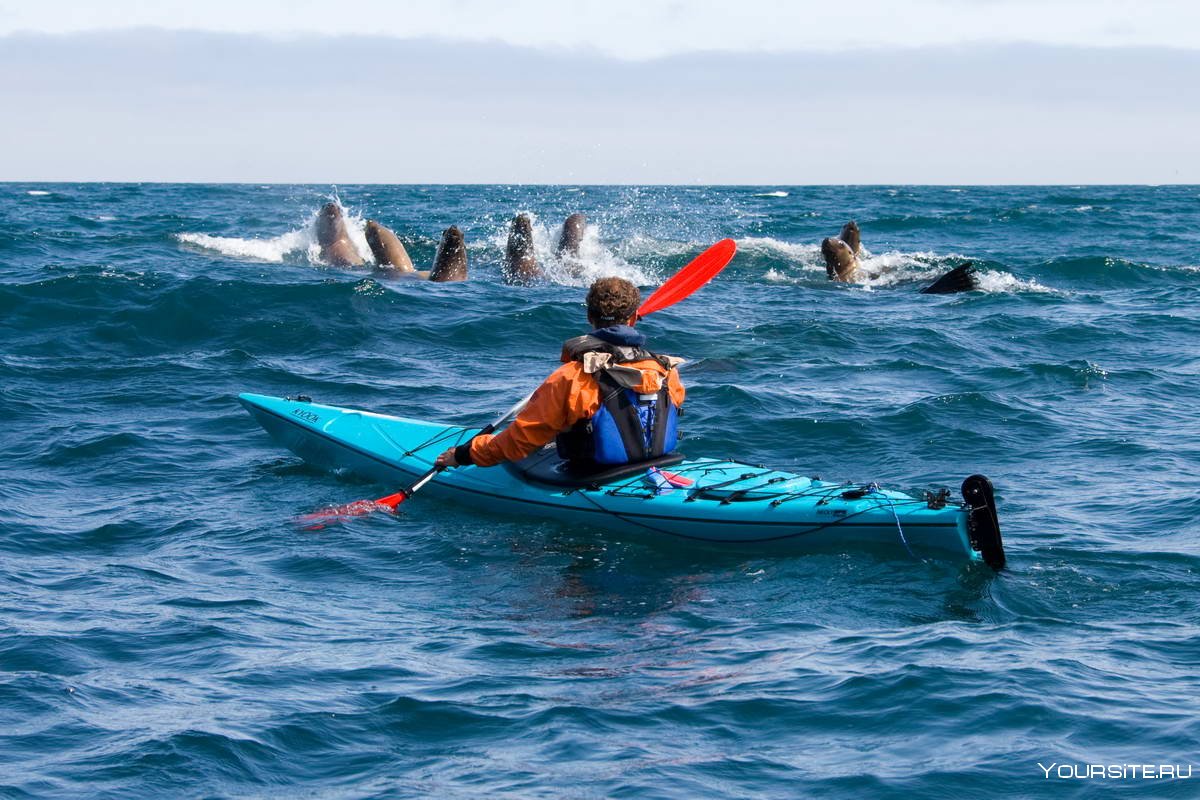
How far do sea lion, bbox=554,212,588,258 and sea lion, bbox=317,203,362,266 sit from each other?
10.3 ft

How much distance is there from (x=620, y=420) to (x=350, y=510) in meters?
1.70

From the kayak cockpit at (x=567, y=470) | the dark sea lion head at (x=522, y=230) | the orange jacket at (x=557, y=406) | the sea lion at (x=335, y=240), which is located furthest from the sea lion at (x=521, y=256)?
the orange jacket at (x=557, y=406)

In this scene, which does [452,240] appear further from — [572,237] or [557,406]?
[557,406]

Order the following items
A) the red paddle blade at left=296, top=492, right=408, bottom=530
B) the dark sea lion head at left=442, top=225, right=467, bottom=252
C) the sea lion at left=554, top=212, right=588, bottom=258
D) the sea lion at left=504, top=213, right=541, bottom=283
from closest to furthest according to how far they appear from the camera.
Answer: the red paddle blade at left=296, top=492, right=408, bottom=530
the dark sea lion head at left=442, top=225, right=467, bottom=252
the sea lion at left=504, top=213, right=541, bottom=283
the sea lion at left=554, top=212, right=588, bottom=258

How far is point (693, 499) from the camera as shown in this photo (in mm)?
6668

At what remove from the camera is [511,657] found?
16.8 feet

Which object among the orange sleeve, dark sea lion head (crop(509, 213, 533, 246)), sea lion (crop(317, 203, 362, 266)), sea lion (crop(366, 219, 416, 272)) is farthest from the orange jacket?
sea lion (crop(317, 203, 362, 266))

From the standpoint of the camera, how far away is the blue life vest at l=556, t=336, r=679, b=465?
6.66 m

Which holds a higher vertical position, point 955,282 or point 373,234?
point 373,234

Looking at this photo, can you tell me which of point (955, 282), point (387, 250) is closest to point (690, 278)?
point (955, 282)

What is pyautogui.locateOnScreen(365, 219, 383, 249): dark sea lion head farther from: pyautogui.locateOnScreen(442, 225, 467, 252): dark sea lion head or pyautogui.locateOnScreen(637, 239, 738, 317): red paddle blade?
pyautogui.locateOnScreen(637, 239, 738, 317): red paddle blade

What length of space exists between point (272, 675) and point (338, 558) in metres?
1.76

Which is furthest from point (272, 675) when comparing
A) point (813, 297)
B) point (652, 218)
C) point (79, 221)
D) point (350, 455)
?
point (652, 218)

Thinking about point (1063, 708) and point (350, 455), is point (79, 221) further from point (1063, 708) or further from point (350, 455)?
point (1063, 708)
